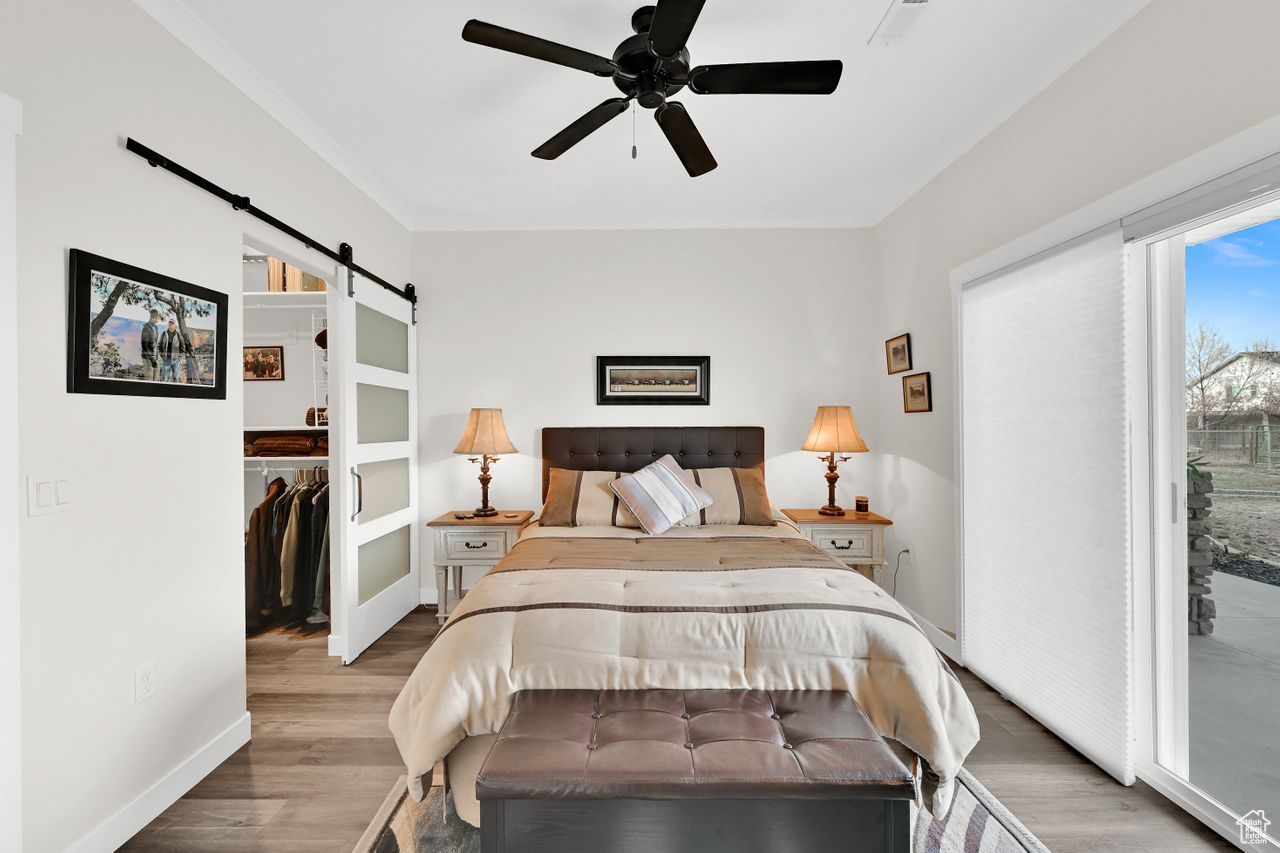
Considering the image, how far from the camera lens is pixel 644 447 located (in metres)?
3.97

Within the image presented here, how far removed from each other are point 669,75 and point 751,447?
2.55 m

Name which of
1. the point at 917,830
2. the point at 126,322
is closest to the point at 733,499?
the point at 917,830

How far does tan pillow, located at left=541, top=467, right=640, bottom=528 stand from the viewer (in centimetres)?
340

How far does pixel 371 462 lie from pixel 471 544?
772mm

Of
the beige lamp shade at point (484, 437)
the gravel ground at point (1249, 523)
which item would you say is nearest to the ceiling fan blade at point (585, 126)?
the beige lamp shade at point (484, 437)

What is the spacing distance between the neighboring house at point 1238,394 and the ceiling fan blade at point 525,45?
2126 mm

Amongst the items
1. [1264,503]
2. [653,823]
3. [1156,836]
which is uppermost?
[1264,503]

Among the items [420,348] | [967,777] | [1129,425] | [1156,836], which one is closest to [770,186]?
[1129,425]

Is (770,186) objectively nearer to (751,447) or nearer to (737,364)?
(737,364)

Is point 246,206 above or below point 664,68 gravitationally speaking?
below

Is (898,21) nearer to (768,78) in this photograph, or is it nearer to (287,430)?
(768,78)

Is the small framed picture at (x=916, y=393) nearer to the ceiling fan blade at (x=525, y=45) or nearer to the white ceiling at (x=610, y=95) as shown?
the white ceiling at (x=610, y=95)

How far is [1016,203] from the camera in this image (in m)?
2.56

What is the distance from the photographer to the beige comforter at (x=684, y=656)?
1.74 m
